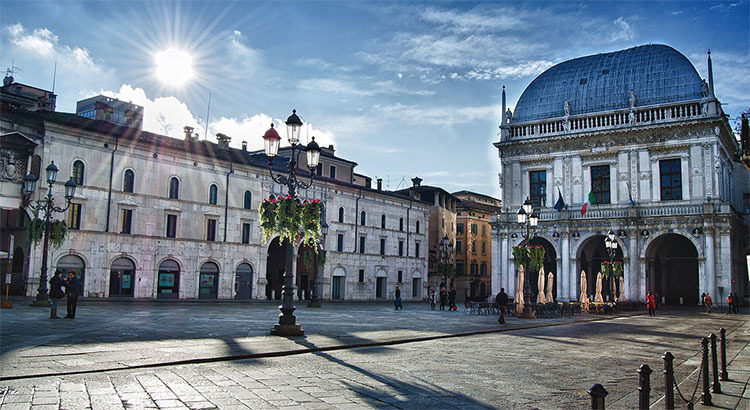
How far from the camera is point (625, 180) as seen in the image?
4822 cm

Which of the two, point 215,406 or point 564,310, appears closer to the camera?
point 215,406

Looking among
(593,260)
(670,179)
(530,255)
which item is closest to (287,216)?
(530,255)

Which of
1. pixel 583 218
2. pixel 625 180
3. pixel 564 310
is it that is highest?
pixel 625 180

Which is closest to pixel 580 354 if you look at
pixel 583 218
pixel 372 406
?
pixel 372 406

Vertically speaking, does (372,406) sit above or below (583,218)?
Result: below

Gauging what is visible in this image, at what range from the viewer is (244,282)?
165 ft

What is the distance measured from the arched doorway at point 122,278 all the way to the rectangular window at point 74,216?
12.1 ft

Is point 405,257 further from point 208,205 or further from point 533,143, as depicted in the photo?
point 208,205

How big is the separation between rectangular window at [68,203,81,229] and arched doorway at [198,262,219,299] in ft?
33.1

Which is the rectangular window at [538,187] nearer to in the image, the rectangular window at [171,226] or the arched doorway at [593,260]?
the arched doorway at [593,260]

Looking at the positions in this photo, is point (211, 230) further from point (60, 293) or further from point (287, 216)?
point (287, 216)

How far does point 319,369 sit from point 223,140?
4567 cm

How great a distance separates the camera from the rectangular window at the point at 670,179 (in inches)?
1832

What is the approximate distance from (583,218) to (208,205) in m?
30.1
